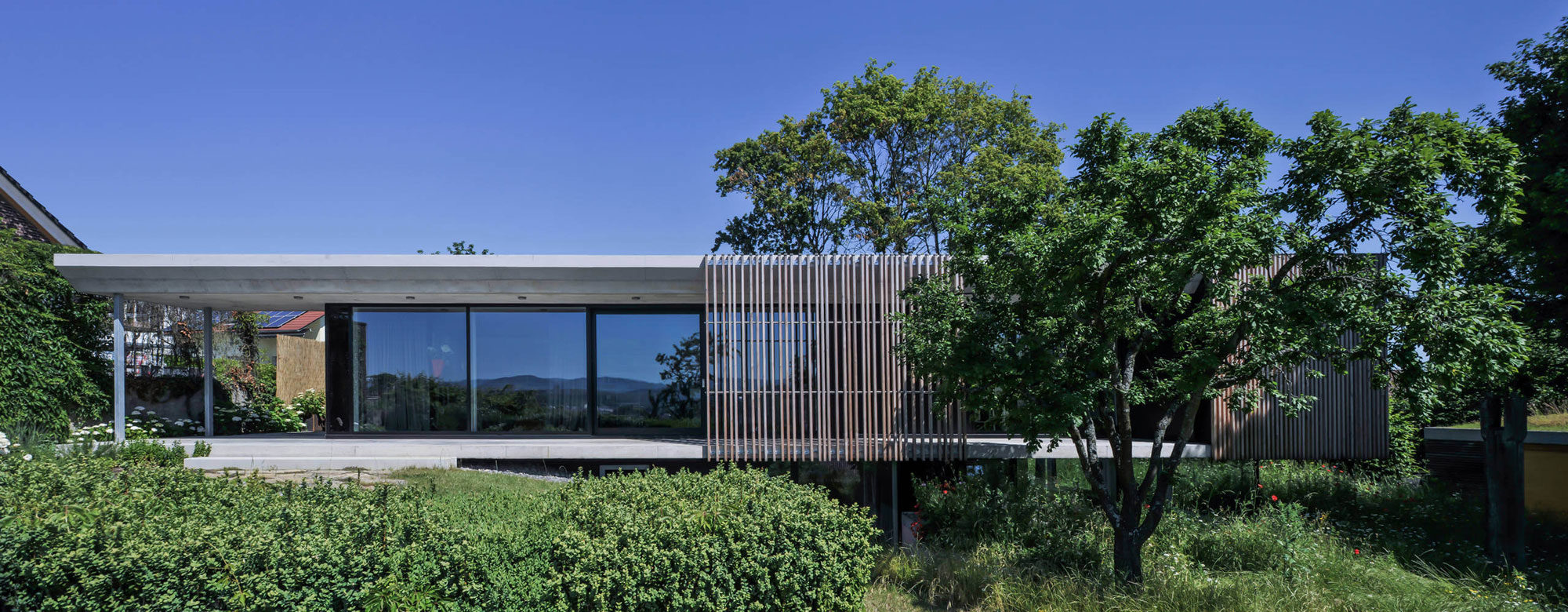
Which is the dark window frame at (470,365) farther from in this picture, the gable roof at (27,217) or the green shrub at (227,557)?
the green shrub at (227,557)

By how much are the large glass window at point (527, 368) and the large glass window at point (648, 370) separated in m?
0.38

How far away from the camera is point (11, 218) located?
1452 cm

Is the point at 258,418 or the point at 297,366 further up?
the point at 297,366

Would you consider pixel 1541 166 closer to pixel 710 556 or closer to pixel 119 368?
pixel 710 556

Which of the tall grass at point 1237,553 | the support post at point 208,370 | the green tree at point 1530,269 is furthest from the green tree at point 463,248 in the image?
the green tree at point 1530,269

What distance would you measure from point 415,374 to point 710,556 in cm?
956

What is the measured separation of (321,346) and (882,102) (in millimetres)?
14590

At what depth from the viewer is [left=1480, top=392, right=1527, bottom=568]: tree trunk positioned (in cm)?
930

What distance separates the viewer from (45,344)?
11422 millimetres

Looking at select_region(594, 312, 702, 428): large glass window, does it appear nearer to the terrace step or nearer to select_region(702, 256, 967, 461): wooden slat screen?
select_region(702, 256, 967, 461): wooden slat screen

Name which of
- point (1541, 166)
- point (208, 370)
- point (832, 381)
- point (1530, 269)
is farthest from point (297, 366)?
point (1541, 166)

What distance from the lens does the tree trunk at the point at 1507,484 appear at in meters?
9.30

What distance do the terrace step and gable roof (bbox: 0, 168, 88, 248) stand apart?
823 cm

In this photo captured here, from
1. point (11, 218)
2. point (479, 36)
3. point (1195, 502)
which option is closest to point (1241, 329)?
point (1195, 502)
